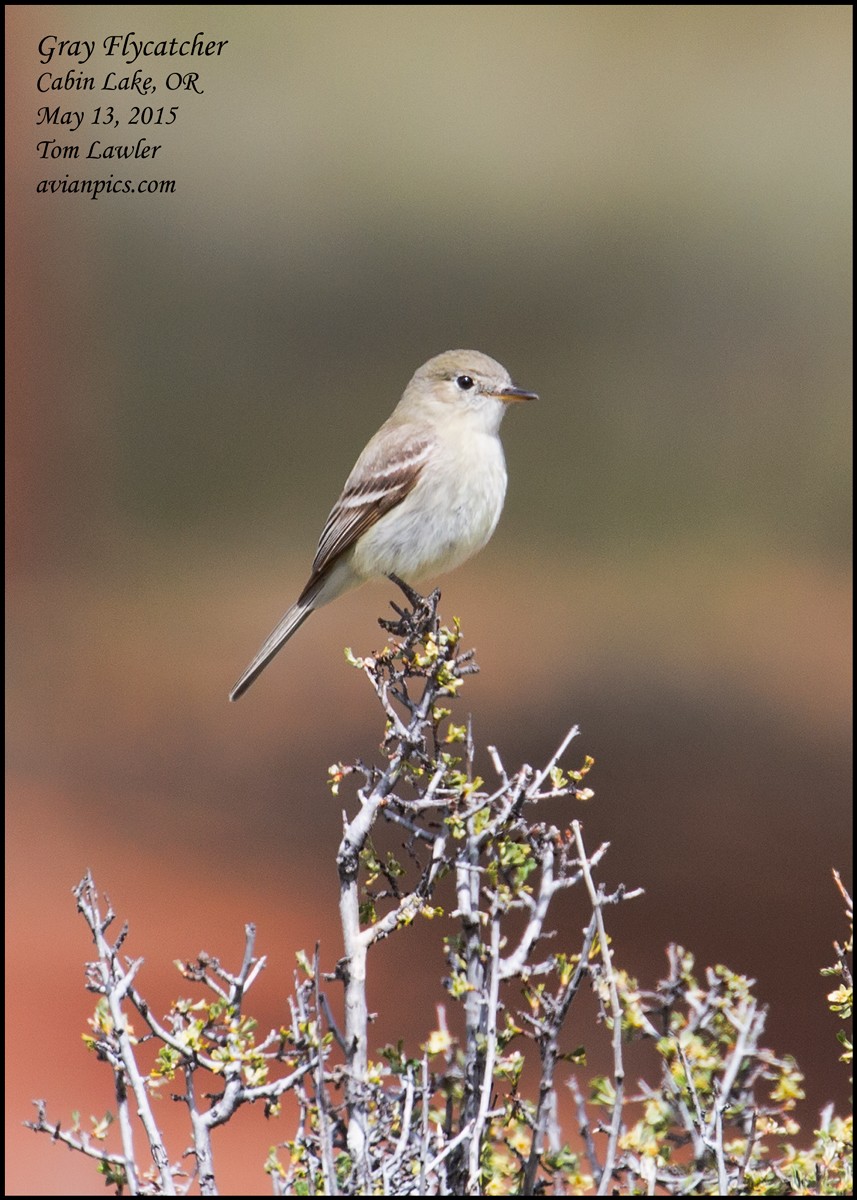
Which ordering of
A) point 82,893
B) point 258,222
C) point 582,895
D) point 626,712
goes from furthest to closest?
point 258,222
point 626,712
point 582,895
point 82,893

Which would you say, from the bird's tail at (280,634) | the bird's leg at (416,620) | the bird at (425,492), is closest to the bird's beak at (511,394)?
the bird at (425,492)

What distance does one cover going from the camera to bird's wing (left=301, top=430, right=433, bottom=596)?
2197 millimetres

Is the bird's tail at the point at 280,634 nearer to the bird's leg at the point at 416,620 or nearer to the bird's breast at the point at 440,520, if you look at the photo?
the bird's breast at the point at 440,520

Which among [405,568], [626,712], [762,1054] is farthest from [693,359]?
[762,1054]

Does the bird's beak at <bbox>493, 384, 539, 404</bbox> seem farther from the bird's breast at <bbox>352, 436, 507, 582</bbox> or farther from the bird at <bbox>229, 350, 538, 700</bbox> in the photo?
the bird's breast at <bbox>352, 436, 507, 582</bbox>

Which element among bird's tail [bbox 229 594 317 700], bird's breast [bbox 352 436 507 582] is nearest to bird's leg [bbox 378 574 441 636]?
bird's breast [bbox 352 436 507 582]

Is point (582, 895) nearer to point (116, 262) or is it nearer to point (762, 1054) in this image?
point (762, 1054)

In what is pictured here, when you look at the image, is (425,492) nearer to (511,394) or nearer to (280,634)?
(511,394)

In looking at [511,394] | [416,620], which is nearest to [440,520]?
[511,394]

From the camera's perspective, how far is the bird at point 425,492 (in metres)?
2.14

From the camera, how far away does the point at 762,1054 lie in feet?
4.38

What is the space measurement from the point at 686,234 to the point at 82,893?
14.5ft

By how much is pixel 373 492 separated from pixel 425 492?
108 mm

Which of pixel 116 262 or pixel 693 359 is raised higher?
pixel 116 262
